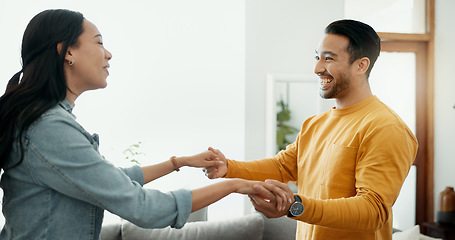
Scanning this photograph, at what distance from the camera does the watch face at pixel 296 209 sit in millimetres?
1419

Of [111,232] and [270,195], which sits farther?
[111,232]

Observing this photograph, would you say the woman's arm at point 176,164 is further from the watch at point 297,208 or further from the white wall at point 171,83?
the white wall at point 171,83

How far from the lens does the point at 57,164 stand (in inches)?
44.9

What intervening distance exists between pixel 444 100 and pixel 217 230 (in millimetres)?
2910

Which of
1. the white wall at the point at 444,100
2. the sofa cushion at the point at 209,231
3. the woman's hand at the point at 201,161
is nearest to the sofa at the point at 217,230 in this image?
the sofa cushion at the point at 209,231

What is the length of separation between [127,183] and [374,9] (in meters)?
3.81

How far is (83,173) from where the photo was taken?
1.16 metres

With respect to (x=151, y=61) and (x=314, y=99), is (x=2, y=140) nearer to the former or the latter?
(x=151, y=61)

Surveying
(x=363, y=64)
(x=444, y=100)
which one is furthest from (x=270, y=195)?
(x=444, y=100)

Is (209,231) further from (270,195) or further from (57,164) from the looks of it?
(57,164)

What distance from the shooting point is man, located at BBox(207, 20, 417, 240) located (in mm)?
1414

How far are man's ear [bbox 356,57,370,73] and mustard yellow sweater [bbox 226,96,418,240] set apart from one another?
12 cm

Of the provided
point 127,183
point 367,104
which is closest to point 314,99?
point 367,104

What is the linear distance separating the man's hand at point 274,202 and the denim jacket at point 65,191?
0.35 metres
